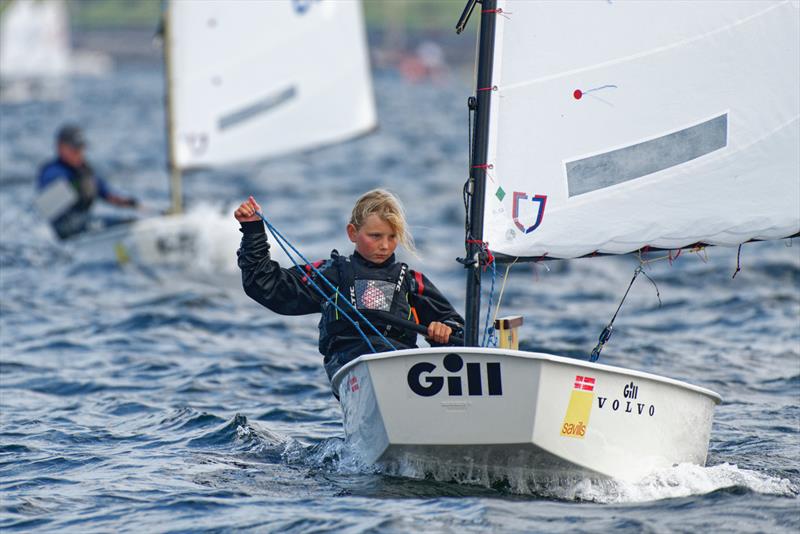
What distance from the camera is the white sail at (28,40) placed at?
6825cm

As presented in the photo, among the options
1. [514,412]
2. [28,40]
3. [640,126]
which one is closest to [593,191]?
[640,126]

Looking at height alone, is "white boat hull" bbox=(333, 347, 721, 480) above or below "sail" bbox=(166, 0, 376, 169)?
below

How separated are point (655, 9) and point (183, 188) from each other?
1922 cm

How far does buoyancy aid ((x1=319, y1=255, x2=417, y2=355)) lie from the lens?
6.73m

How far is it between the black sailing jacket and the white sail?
6404 cm

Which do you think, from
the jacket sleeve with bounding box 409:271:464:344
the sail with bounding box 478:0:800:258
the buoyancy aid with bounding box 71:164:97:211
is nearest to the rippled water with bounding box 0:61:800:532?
the buoyancy aid with bounding box 71:164:97:211

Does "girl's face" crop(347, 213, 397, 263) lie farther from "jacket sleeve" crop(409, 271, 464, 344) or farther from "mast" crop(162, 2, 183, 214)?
"mast" crop(162, 2, 183, 214)

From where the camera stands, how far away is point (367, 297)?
6730mm

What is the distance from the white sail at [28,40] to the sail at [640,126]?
211 ft

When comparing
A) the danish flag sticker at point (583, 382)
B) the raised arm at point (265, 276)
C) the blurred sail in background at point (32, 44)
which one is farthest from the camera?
the blurred sail in background at point (32, 44)

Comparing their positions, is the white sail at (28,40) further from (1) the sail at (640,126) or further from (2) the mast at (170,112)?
(1) the sail at (640,126)

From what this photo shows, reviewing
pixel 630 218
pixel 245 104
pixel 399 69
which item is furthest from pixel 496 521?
pixel 399 69

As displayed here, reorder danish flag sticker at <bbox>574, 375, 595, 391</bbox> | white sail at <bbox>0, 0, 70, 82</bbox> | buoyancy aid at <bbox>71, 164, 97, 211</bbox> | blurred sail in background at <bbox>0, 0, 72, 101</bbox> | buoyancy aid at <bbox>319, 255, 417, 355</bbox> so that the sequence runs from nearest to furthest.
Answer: danish flag sticker at <bbox>574, 375, 595, 391</bbox> < buoyancy aid at <bbox>319, 255, 417, 355</bbox> < buoyancy aid at <bbox>71, 164, 97, 211</bbox> < blurred sail in background at <bbox>0, 0, 72, 101</bbox> < white sail at <bbox>0, 0, 70, 82</bbox>

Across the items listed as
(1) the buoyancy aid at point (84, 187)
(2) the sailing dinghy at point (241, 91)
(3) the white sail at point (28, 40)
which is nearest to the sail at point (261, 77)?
(2) the sailing dinghy at point (241, 91)
